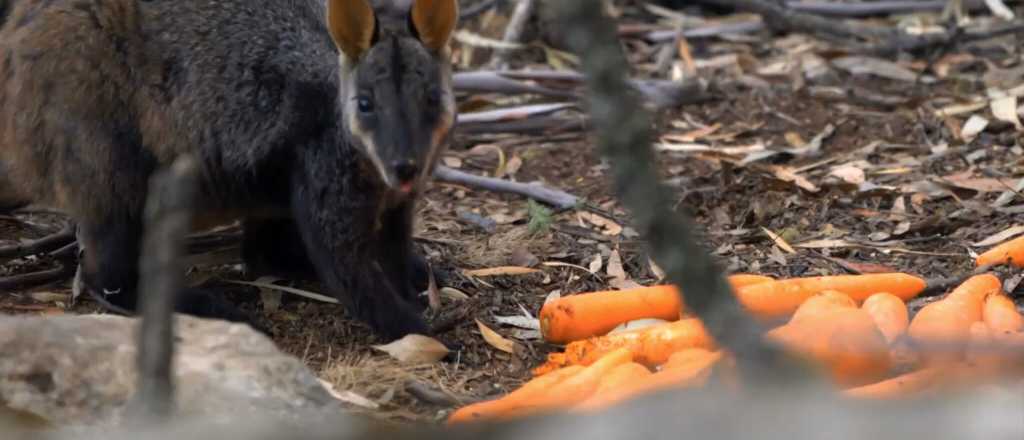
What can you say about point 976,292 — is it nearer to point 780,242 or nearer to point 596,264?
point 780,242

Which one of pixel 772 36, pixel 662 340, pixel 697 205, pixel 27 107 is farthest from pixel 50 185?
pixel 772 36

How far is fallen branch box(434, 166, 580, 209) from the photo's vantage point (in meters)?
6.88

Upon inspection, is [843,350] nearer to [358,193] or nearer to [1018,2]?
[358,193]

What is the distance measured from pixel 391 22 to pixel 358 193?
705mm

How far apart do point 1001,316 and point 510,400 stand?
69.8 inches

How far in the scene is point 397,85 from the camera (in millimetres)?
4953

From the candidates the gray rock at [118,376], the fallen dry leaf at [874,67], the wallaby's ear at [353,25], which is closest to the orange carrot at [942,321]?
the gray rock at [118,376]

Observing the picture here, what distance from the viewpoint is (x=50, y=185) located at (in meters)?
5.47

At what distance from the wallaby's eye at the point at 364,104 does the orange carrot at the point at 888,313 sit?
73.3 inches

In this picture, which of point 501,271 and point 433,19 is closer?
point 433,19

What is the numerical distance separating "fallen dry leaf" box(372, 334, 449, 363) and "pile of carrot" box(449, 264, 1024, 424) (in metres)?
0.38

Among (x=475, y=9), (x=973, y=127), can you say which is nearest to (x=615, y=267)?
(x=973, y=127)

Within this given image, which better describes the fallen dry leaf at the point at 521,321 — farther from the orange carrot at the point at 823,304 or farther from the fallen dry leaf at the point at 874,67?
the fallen dry leaf at the point at 874,67

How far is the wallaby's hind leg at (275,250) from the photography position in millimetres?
6012
